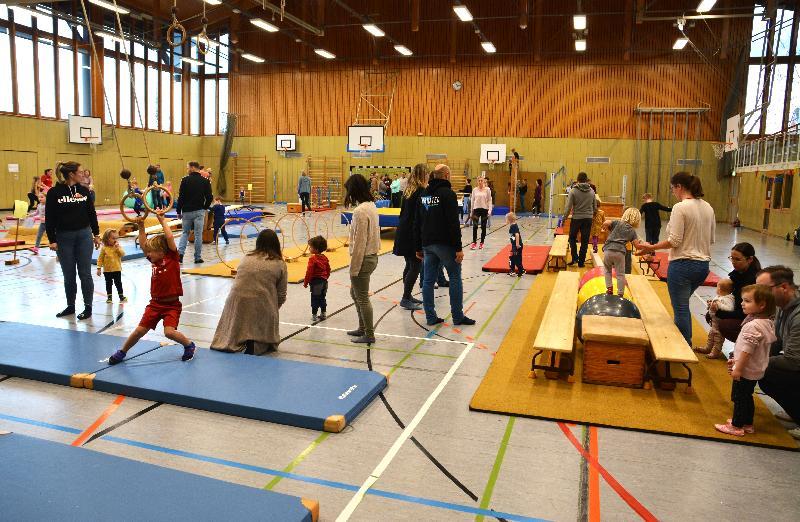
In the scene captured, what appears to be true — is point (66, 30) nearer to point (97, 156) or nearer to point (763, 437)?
point (97, 156)

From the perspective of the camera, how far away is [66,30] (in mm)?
23375

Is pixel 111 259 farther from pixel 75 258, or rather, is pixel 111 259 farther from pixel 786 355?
pixel 786 355

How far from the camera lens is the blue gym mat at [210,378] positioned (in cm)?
408

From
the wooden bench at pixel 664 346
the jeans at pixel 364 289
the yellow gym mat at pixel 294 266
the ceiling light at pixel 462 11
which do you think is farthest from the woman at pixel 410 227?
the ceiling light at pixel 462 11

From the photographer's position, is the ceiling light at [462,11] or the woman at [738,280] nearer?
the woman at [738,280]

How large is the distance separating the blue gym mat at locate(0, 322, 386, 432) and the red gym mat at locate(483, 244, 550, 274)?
20.0 ft

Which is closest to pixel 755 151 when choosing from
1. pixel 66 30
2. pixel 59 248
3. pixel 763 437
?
pixel 763 437

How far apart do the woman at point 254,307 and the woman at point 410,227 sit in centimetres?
200

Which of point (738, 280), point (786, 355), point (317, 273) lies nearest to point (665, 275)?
point (738, 280)

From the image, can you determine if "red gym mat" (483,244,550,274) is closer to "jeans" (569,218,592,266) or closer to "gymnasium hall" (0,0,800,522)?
"gymnasium hall" (0,0,800,522)

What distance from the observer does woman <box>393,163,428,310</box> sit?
6852 millimetres

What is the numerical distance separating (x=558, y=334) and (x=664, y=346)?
0.86 meters

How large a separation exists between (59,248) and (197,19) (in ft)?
83.7

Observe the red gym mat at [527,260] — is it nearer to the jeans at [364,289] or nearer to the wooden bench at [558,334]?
the wooden bench at [558,334]
